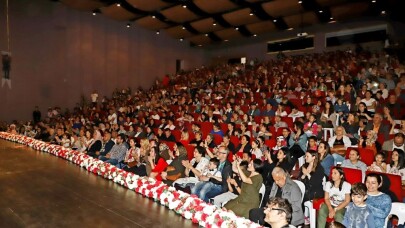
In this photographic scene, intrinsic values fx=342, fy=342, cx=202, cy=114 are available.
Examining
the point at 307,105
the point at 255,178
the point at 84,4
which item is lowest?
the point at 255,178

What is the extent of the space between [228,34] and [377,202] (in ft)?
55.4

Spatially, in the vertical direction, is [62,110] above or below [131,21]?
below

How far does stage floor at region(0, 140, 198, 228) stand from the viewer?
13.6ft

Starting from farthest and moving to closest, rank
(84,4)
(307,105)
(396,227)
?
(84,4) < (307,105) < (396,227)

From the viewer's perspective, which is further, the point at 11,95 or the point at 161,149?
the point at 11,95

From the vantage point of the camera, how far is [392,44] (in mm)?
12305

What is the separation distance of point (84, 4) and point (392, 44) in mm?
13291

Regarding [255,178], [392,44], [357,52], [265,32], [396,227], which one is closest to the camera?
[396,227]

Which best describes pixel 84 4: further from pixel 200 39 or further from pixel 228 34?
pixel 228 34

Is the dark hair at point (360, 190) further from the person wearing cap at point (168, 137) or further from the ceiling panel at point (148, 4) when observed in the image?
the ceiling panel at point (148, 4)

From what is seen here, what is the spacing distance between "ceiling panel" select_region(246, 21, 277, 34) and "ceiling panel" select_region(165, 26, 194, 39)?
3.79 metres

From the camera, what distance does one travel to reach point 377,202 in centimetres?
333

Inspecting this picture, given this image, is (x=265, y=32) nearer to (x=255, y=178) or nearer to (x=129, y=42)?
(x=129, y=42)

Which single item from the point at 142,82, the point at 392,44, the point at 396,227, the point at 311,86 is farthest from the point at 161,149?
the point at 142,82
